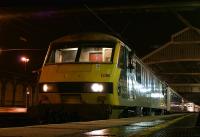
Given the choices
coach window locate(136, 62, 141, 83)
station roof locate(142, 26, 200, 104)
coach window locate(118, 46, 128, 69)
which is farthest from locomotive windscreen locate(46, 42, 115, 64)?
station roof locate(142, 26, 200, 104)

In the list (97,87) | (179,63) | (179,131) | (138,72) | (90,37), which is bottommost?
(179,131)

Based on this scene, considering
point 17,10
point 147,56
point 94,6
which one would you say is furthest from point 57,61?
point 147,56

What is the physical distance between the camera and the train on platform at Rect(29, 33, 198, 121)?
1471 centimetres

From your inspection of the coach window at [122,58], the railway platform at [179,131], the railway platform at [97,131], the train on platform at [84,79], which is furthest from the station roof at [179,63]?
the railway platform at [97,131]

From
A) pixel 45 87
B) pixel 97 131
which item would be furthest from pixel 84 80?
pixel 97 131

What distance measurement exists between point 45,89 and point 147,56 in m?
63.7

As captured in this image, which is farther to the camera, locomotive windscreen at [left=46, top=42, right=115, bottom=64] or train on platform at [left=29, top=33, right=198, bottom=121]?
locomotive windscreen at [left=46, top=42, right=115, bottom=64]

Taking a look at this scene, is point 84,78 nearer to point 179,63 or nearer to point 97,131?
point 97,131

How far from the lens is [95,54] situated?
15.5 metres

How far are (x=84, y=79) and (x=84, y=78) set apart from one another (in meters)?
0.03

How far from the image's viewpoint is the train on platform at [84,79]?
14711mm

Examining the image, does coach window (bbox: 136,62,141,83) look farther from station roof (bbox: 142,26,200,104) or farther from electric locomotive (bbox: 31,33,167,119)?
station roof (bbox: 142,26,200,104)

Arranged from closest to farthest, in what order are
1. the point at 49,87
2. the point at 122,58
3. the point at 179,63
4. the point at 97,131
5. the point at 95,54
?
the point at 97,131
the point at 49,87
the point at 95,54
the point at 122,58
the point at 179,63

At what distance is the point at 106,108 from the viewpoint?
47.2 feet
